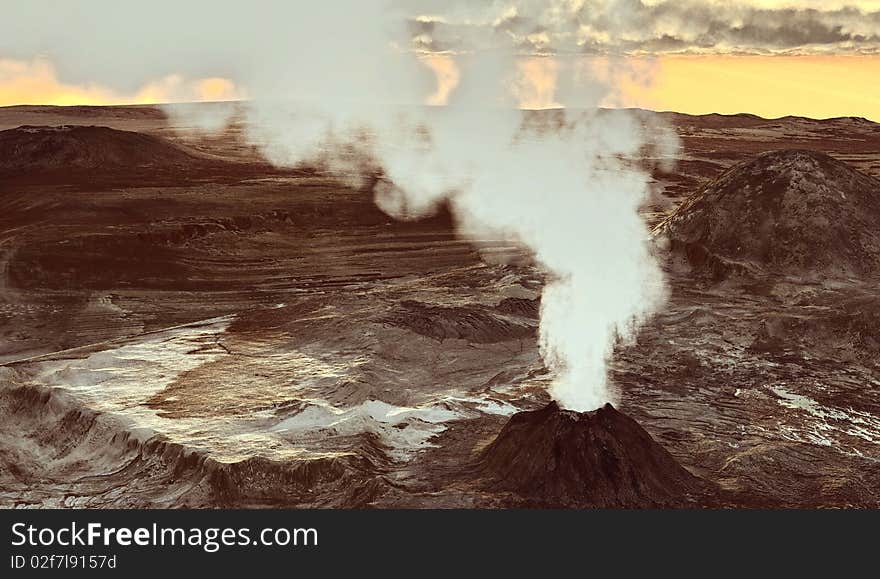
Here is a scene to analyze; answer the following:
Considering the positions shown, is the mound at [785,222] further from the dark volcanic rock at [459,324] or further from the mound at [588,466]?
the mound at [588,466]

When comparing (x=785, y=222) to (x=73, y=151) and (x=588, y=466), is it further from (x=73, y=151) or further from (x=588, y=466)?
(x=73, y=151)

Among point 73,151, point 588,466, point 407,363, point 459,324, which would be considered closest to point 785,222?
point 459,324

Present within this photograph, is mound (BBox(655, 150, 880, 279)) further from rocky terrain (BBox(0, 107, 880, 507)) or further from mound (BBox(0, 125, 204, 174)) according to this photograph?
mound (BBox(0, 125, 204, 174))

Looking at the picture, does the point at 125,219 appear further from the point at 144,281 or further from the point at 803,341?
the point at 803,341

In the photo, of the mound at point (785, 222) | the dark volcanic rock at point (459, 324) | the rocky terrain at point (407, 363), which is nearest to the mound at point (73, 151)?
the rocky terrain at point (407, 363)

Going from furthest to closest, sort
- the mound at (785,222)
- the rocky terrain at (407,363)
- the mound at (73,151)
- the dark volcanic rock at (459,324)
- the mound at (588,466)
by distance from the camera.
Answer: the mound at (73,151) → the mound at (785,222) → the dark volcanic rock at (459,324) → the rocky terrain at (407,363) → the mound at (588,466)

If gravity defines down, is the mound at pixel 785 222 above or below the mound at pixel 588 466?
above
